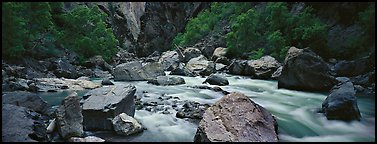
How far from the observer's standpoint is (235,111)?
4949mm

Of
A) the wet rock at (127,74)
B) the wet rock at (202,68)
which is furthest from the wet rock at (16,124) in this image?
the wet rock at (202,68)

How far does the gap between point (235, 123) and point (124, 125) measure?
2.11 m

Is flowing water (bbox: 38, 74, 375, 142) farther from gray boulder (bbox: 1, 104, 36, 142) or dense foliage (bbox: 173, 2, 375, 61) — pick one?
dense foliage (bbox: 173, 2, 375, 61)

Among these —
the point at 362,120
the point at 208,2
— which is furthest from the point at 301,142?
the point at 208,2

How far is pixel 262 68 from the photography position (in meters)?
14.8

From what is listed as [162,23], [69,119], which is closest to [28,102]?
[69,119]

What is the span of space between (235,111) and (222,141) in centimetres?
93

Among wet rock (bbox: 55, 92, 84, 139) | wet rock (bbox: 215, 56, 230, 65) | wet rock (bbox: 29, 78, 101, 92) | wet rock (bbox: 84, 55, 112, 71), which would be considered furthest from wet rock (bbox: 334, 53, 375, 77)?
wet rock (bbox: 84, 55, 112, 71)

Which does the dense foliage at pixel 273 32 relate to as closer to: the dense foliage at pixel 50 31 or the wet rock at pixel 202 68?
the wet rock at pixel 202 68

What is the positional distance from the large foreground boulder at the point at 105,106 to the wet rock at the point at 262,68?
31.5 feet

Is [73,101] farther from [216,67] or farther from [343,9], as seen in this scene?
[343,9]

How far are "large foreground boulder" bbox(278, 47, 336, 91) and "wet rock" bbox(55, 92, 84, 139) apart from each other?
8163 mm

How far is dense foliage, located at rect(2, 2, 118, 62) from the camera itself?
474 inches

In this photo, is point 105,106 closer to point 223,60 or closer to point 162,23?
point 223,60
